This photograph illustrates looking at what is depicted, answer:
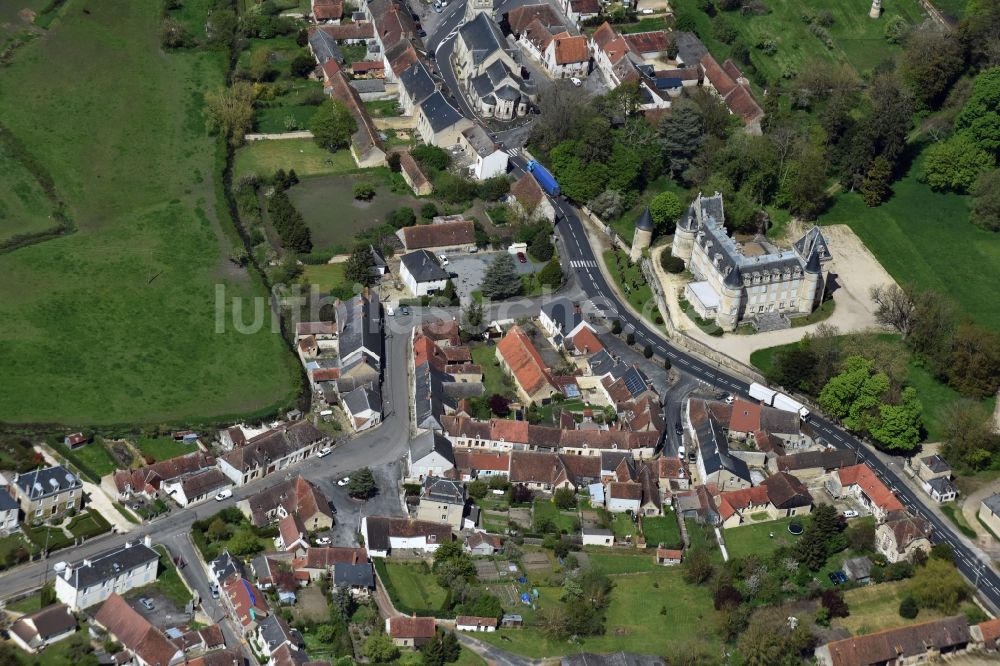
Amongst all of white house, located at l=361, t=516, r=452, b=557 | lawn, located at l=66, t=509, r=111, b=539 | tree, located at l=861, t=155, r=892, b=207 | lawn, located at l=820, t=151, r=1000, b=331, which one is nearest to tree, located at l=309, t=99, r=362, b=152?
lawn, located at l=820, t=151, r=1000, b=331

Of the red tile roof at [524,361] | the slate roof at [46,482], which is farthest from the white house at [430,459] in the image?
the slate roof at [46,482]

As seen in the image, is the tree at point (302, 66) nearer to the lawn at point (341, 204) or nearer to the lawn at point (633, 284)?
the lawn at point (341, 204)

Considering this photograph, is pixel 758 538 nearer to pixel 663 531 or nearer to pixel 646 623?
pixel 663 531

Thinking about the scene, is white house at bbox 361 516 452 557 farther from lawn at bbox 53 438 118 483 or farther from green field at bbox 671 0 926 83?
green field at bbox 671 0 926 83

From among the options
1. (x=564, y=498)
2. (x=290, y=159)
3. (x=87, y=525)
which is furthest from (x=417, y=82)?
(x=87, y=525)

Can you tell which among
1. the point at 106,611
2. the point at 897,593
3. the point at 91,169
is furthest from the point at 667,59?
the point at 106,611
